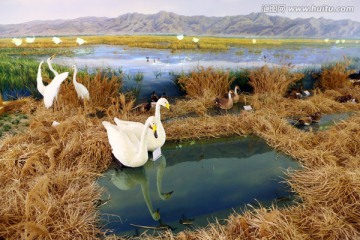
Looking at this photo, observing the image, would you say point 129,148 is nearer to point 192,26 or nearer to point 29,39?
point 29,39

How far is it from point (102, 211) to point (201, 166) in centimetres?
140

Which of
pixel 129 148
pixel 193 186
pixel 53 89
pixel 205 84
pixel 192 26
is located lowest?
pixel 193 186

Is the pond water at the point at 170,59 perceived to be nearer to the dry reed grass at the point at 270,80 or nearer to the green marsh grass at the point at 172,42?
the green marsh grass at the point at 172,42

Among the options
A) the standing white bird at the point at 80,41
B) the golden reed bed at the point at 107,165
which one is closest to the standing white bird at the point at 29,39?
the standing white bird at the point at 80,41

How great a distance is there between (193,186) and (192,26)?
17.1ft

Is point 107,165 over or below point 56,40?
below

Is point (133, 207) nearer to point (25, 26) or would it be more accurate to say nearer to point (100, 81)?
Answer: point (100, 81)

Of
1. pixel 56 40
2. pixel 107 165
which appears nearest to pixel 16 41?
pixel 56 40

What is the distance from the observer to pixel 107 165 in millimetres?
3740

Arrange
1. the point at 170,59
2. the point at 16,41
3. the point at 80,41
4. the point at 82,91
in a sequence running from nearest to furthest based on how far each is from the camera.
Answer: the point at 82,91
the point at 16,41
the point at 80,41
the point at 170,59

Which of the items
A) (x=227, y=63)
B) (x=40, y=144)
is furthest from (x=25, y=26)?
(x=227, y=63)

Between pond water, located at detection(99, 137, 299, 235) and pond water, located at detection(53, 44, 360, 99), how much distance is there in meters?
2.96

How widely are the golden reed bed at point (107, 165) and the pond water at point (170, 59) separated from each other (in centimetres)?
106

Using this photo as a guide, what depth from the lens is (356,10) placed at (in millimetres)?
7992
